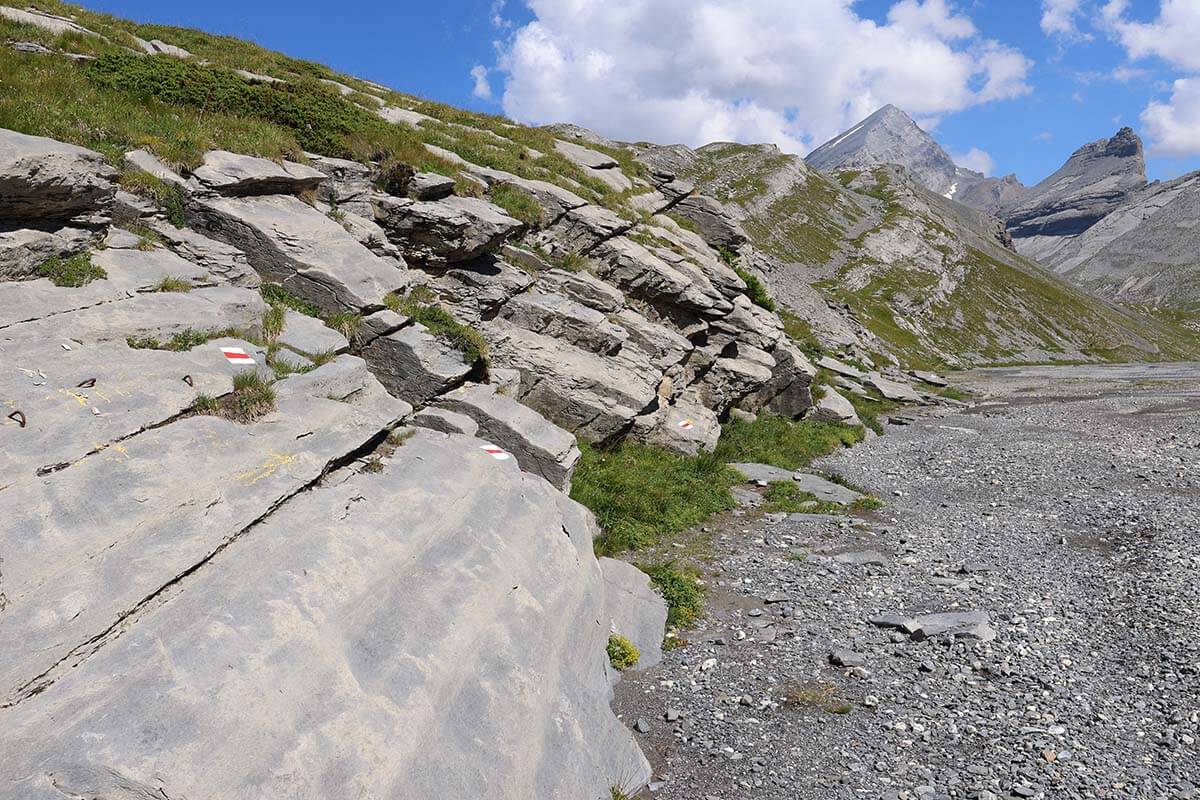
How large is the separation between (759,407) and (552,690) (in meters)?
25.9

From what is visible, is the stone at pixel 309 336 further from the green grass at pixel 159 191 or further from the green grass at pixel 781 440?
the green grass at pixel 781 440

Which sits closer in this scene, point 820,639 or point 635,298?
point 820,639

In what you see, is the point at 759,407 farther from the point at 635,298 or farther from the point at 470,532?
the point at 470,532

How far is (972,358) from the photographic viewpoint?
120 m

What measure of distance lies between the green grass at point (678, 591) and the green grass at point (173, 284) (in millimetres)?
11522

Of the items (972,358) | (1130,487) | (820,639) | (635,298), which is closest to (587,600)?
(820,639)

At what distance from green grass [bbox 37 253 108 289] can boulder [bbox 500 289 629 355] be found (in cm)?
1178

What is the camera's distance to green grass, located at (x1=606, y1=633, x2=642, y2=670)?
12.5m

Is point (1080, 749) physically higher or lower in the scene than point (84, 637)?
lower

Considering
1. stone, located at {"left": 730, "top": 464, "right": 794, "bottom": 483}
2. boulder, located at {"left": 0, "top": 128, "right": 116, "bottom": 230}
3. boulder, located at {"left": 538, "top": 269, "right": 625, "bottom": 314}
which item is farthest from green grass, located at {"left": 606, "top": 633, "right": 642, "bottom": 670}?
boulder, located at {"left": 538, "top": 269, "right": 625, "bottom": 314}

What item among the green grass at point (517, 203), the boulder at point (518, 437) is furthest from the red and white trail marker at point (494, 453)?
the green grass at point (517, 203)

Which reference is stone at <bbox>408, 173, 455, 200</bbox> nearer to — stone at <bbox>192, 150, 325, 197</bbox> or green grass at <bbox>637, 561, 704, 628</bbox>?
stone at <bbox>192, 150, 325, 197</bbox>

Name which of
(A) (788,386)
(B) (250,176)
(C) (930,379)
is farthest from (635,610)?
(C) (930,379)

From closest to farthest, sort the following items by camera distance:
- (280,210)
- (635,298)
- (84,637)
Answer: (84,637) < (280,210) < (635,298)
